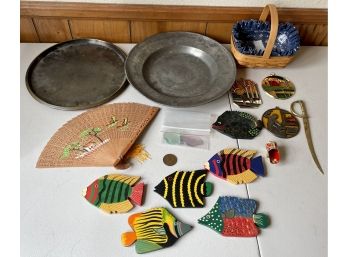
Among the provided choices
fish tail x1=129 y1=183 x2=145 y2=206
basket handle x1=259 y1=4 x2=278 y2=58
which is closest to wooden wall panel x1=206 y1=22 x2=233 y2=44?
basket handle x1=259 y1=4 x2=278 y2=58

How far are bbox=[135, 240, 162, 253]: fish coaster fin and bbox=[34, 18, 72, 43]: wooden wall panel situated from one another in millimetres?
669

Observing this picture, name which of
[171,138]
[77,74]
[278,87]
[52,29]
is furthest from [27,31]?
[278,87]

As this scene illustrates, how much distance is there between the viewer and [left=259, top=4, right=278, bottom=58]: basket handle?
32.6 inches

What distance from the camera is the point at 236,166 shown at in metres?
0.76

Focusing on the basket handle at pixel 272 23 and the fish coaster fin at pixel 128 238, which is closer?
the fish coaster fin at pixel 128 238

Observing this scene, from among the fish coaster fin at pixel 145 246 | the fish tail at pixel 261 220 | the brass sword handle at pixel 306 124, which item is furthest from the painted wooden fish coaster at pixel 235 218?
the brass sword handle at pixel 306 124

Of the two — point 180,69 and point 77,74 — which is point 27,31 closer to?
point 77,74

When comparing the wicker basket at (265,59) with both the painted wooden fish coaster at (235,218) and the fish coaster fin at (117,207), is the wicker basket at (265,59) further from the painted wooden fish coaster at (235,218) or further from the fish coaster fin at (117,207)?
the fish coaster fin at (117,207)

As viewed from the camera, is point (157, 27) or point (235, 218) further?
point (157, 27)

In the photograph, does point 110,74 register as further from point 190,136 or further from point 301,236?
point 301,236

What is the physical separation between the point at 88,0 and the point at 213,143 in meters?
0.55

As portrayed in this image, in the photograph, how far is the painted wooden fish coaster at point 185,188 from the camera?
2.31 ft

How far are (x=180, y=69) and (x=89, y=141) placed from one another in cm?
35

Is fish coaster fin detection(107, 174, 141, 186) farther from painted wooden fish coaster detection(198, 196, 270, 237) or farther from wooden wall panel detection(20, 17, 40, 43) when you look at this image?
wooden wall panel detection(20, 17, 40, 43)
